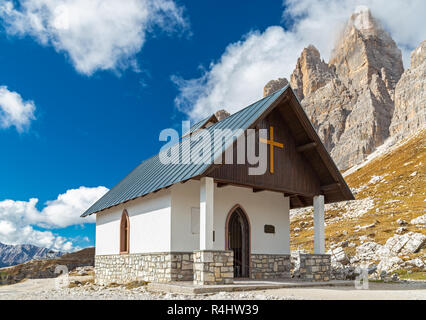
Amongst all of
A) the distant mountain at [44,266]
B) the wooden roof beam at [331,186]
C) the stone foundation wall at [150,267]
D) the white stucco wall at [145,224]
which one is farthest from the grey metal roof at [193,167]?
the distant mountain at [44,266]

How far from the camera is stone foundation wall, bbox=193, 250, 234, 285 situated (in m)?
12.1

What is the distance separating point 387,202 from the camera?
50531mm

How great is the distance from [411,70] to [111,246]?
117 meters

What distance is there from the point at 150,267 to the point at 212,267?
374 cm

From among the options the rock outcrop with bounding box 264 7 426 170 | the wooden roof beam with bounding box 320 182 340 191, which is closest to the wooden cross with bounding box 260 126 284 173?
the wooden roof beam with bounding box 320 182 340 191

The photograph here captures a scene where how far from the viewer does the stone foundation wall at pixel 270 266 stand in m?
16.3

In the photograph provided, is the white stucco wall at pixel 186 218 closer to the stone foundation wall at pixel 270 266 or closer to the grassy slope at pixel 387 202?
the stone foundation wall at pixel 270 266

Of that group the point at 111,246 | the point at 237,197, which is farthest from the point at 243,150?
the point at 111,246

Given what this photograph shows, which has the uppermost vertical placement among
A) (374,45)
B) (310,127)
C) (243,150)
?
(374,45)

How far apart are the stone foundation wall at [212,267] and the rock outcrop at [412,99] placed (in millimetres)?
97728

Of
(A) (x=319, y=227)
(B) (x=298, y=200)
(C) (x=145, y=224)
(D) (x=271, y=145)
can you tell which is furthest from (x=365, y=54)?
(C) (x=145, y=224)

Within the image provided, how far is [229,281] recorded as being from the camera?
1242 cm
